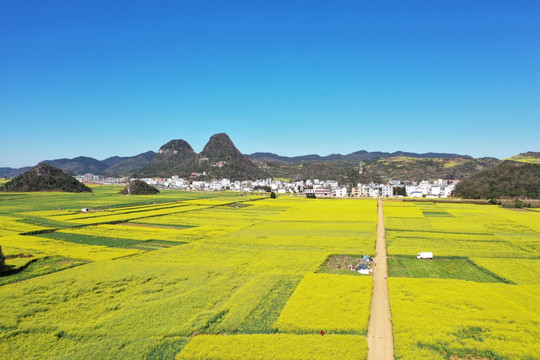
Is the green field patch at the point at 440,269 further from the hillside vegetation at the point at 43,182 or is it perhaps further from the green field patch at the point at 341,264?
the hillside vegetation at the point at 43,182

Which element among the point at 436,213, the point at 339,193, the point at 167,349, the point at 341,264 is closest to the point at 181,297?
the point at 167,349

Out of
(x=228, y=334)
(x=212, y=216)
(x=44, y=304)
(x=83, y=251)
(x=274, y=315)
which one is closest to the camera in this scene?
(x=228, y=334)

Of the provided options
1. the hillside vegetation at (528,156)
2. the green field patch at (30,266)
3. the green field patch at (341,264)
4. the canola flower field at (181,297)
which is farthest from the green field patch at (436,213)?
the hillside vegetation at (528,156)

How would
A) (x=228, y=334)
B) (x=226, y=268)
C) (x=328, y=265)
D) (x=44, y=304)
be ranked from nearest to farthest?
(x=228, y=334) → (x=44, y=304) → (x=226, y=268) → (x=328, y=265)

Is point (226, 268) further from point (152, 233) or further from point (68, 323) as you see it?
point (152, 233)

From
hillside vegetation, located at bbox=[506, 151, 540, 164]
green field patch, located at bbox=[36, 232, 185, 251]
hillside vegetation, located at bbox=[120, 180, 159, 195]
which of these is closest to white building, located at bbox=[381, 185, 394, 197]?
hillside vegetation, located at bbox=[120, 180, 159, 195]

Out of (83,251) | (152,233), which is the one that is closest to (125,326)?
(83,251)

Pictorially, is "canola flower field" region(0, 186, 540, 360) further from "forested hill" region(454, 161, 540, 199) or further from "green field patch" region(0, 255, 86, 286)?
"forested hill" region(454, 161, 540, 199)
